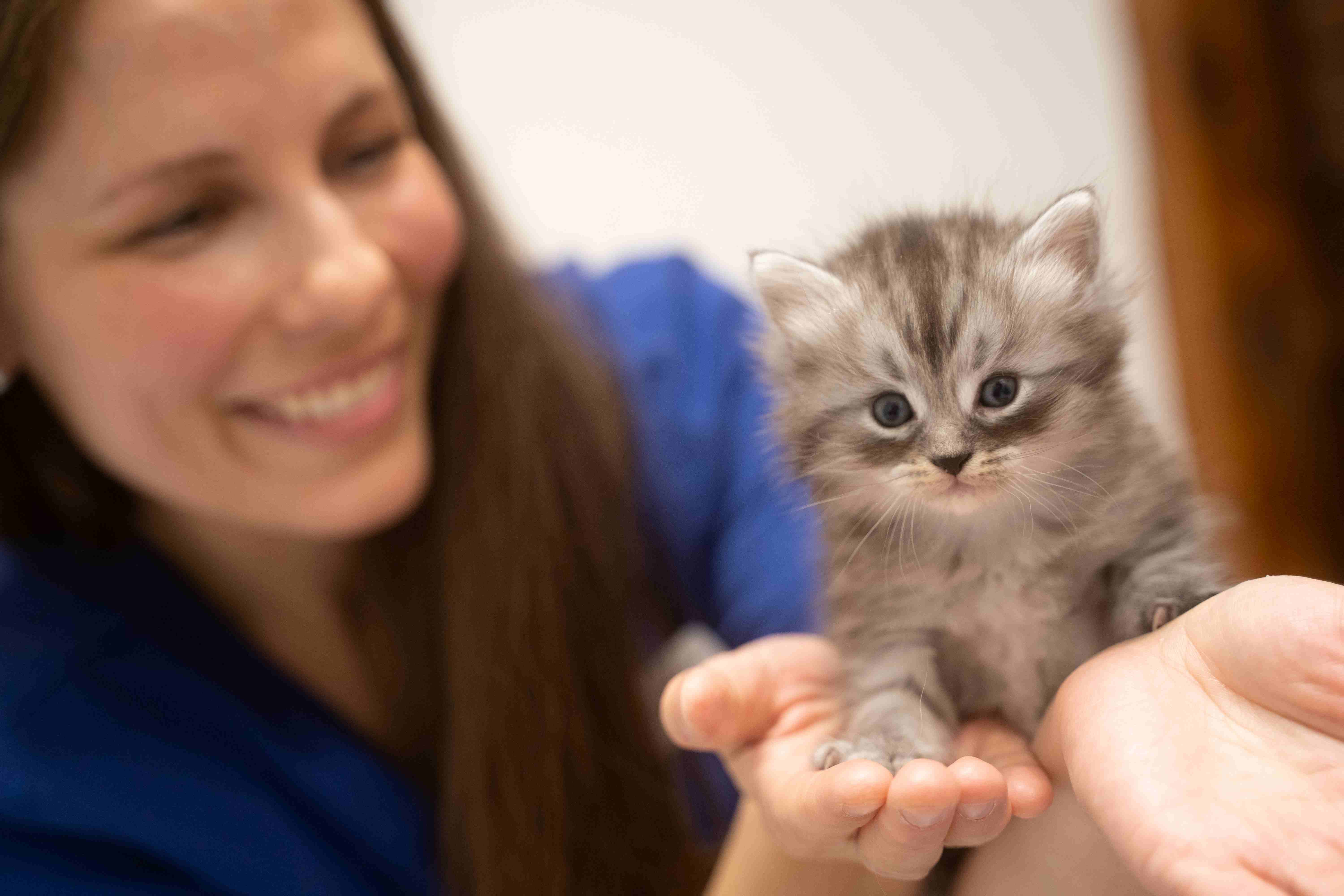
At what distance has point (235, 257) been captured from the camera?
52.8 inches

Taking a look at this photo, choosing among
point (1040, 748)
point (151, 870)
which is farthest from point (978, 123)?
point (151, 870)

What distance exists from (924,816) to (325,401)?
1.12 meters

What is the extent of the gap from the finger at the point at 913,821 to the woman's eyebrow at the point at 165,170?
113 cm

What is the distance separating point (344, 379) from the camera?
153 centimetres

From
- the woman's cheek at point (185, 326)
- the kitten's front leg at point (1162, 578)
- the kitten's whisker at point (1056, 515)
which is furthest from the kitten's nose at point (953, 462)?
the woman's cheek at point (185, 326)

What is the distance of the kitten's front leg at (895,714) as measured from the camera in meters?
0.96

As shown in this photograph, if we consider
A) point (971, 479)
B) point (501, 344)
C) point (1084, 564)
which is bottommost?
point (1084, 564)

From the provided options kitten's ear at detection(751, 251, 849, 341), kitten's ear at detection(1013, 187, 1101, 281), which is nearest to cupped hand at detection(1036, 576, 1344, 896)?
kitten's ear at detection(1013, 187, 1101, 281)

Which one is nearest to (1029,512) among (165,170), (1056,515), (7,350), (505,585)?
(1056,515)

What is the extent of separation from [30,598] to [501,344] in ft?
2.94

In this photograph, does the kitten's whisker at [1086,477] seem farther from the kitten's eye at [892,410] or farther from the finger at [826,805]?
the finger at [826,805]

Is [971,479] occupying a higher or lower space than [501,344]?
lower

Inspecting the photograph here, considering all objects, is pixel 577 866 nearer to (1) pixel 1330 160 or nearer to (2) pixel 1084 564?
(2) pixel 1084 564

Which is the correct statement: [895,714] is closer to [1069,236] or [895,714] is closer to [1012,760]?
[1012,760]
